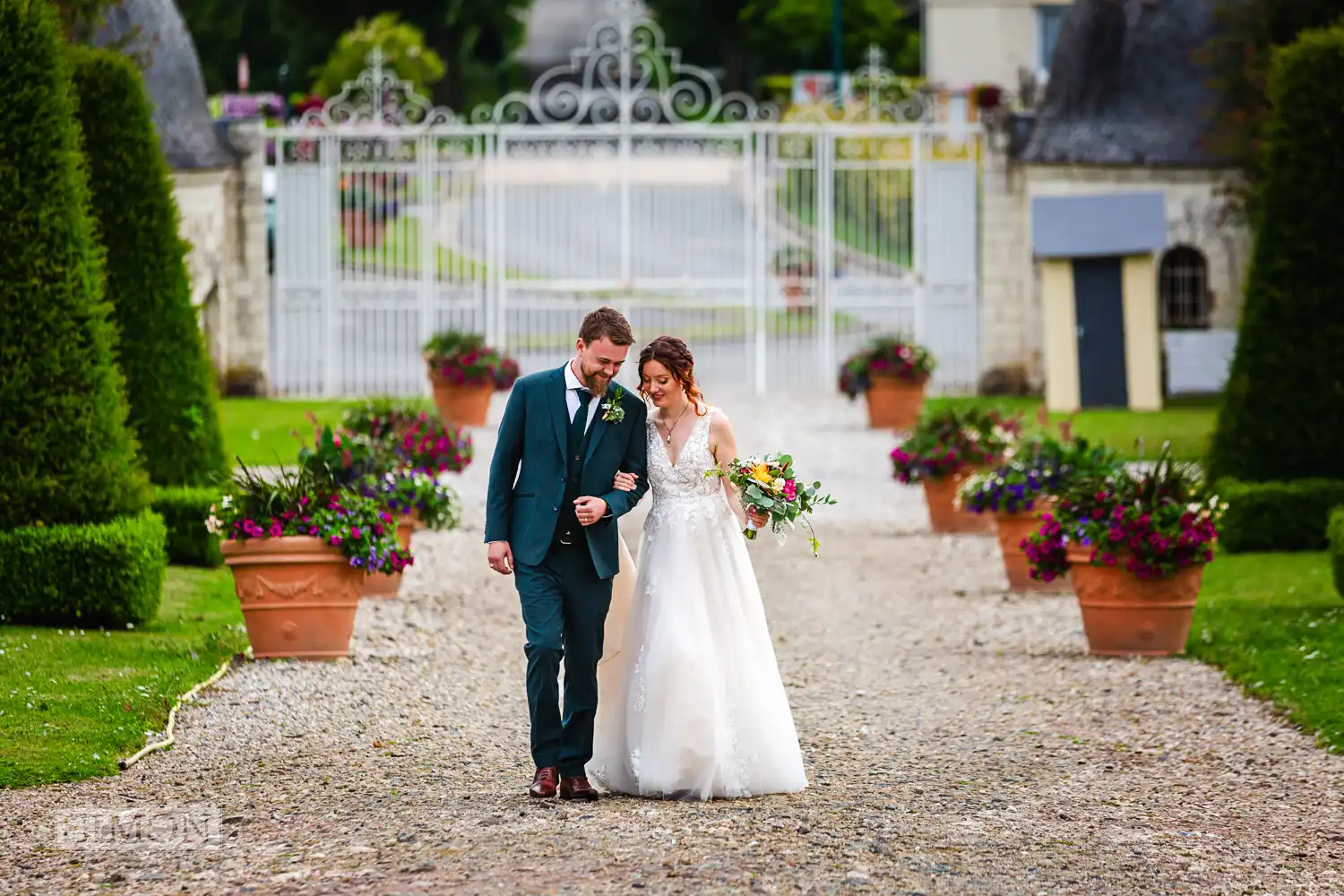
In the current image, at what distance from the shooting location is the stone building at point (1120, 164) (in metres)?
24.2

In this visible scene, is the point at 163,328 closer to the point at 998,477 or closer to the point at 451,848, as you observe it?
the point at 998,477

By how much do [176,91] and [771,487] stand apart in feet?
59.7

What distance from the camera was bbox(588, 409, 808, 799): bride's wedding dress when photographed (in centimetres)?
677

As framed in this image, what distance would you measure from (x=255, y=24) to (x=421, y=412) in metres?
36.3

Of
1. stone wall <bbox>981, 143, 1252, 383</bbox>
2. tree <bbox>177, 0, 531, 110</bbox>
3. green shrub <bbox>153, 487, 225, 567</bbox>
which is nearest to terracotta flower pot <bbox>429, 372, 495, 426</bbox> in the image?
stone wall <bbox>981, 143, 1252, 383</bbox>

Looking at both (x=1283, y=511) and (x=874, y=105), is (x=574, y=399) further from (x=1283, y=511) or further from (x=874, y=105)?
(x=874, y=105)

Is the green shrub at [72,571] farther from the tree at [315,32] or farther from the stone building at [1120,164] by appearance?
the tree at [315,32]

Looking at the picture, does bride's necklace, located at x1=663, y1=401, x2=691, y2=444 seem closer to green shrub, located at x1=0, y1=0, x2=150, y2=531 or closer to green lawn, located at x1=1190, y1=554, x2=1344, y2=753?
green lawn, located at x1=1190, y1=554, x2=1344, y2=753

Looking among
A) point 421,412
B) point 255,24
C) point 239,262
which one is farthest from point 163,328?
point 255,24

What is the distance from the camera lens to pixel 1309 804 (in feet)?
22.7

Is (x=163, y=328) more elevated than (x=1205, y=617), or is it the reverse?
(x=163, y=328)

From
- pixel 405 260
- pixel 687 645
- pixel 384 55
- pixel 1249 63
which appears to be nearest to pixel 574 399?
pixel 687 645

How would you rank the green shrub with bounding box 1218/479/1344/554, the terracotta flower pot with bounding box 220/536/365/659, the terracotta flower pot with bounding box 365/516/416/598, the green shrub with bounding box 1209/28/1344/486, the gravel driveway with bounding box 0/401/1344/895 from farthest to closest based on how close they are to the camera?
the green shrub with bounding box 1218/479/1344/554 < the green shrub with bounding box 1209/28/1344/486 < the terracotta flower pot with bounding box 365/516/416/598 < the terracotta flower pot with bounding box 220/536/365/659 < the gravel driveway with bounding box 0/401/1344/895

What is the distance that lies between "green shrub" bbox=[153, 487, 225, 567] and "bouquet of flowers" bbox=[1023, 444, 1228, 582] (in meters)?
4.94
